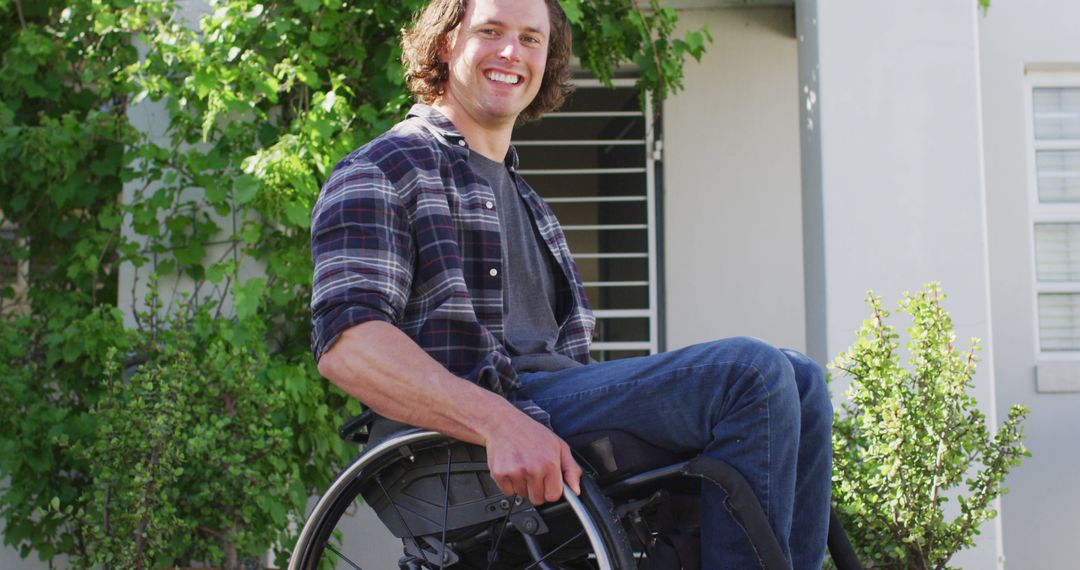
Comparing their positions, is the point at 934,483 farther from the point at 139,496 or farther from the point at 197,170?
the point at 197,170

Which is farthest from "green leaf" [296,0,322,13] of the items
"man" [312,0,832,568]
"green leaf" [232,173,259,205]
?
"man" [312,0,832,568]

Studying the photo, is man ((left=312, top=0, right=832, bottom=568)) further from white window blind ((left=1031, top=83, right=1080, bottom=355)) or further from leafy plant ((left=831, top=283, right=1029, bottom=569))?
white window blind ((left=1031, top=83, right=1080, bottom=355))

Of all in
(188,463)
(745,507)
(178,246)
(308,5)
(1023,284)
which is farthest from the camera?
(1023,284)

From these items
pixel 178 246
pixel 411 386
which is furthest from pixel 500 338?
pixel 178 246

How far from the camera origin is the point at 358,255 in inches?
79.8

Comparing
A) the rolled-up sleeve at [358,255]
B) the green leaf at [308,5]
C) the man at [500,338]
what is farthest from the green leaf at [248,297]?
the rolled-up sleeve at [358,255]

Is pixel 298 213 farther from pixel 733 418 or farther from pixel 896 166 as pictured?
pixel 733 418

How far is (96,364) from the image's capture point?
4.20m

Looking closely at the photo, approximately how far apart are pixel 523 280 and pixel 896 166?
2.01 m

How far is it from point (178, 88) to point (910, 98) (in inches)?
99.8

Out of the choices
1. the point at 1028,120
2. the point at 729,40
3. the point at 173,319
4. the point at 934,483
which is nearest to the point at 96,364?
the point at 173,319

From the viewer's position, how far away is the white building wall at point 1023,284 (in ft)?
16.9

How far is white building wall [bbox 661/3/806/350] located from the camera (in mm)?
5516

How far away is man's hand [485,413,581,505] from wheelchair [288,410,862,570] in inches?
1.0
